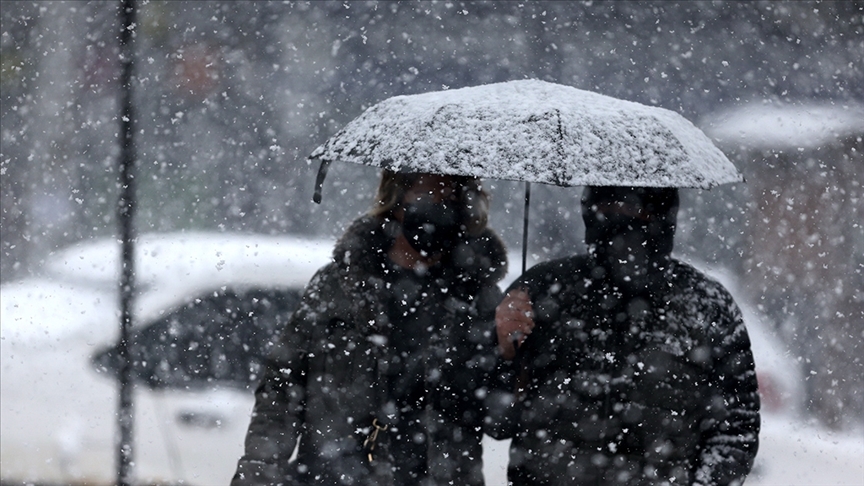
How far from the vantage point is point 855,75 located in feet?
15.3

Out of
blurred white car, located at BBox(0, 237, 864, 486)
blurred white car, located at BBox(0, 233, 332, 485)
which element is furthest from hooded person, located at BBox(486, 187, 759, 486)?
blurred white car, located at BBox(0, 233, 332, 485)

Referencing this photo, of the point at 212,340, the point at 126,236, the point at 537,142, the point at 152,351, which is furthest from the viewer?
the point at 212,340

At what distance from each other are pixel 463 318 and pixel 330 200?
2.60 m

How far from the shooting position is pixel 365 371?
7.17 ft

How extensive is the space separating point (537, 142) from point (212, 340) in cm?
298

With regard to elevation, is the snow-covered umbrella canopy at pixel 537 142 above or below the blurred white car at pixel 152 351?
above

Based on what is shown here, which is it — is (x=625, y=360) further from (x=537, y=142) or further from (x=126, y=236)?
(x=126, y=236)

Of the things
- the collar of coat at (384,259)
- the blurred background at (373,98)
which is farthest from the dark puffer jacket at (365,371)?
the blurred background at (373,98)

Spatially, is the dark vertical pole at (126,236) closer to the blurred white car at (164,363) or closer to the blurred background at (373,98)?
the blurred white car at (164,363)

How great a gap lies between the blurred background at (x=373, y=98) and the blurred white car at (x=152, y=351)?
0.84 feet

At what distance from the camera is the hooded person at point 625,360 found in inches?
86.4

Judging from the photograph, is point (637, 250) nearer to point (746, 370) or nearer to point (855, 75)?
point (746, 370)

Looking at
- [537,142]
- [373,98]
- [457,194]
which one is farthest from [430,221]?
[373,98]

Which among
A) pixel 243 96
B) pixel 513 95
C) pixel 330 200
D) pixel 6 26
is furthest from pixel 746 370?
pixel 6 26
